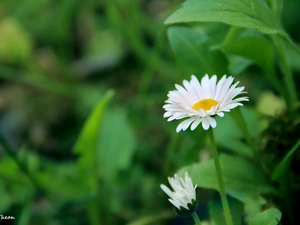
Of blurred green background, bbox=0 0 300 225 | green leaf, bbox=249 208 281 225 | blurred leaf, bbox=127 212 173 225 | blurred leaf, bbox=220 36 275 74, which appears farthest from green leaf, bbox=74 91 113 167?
green leaf, bbox=249 208 281 225

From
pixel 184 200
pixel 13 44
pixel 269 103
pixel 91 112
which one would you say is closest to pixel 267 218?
pixel 184 200

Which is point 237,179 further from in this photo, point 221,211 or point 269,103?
point 269,103

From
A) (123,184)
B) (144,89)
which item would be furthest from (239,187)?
(144,89)

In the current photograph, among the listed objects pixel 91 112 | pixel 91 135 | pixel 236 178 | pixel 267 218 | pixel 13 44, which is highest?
pixel 13 44

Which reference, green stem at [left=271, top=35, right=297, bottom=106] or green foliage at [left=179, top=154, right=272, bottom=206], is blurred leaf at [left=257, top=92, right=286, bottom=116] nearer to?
green stem at [left=271, top=35, right=297, bottom=106]

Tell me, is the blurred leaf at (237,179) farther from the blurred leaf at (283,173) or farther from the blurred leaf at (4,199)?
the blurred leaf at (4,199)

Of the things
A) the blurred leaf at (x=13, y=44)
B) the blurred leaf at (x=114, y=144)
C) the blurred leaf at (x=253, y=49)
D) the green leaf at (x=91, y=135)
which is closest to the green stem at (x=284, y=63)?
the blurred leaf at (x=253, y=49)
